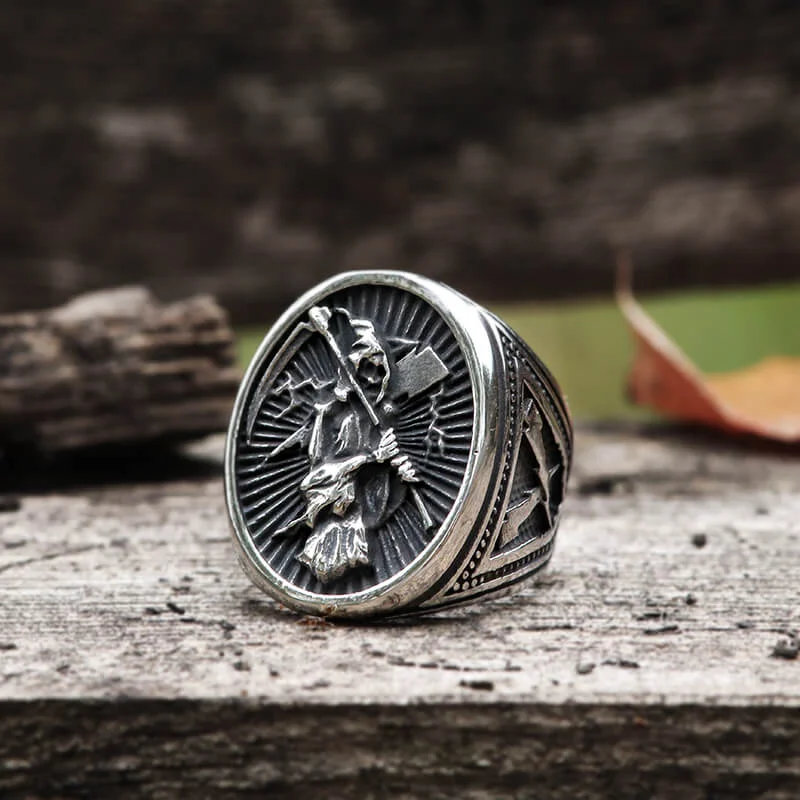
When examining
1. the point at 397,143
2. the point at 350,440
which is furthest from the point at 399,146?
the point at 350,440

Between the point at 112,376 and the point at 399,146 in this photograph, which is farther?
the point at 399,146

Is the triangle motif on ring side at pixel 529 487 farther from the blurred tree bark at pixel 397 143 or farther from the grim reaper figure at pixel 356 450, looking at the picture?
the blurred tree bark at pixel 397 143

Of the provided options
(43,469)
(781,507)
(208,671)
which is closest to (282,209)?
(43,469)

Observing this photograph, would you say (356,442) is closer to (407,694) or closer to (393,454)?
(393,454)

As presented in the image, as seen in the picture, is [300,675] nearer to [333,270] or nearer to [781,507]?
[781,507]

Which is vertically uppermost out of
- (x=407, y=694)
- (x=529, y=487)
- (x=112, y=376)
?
(x=112, y=376)

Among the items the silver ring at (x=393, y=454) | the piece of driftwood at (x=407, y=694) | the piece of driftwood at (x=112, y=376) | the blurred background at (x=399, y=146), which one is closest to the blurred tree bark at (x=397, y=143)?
the blurred background at (x=399, y=146)
